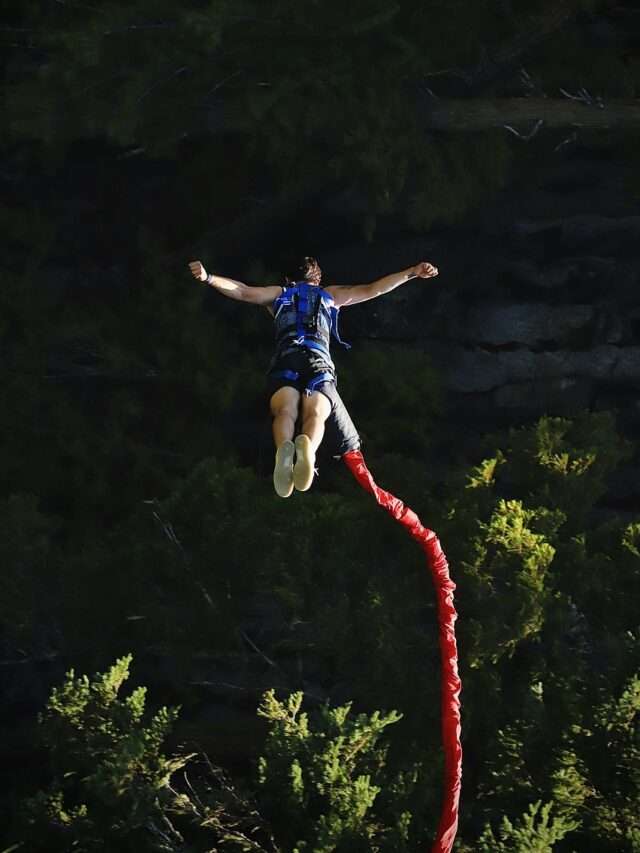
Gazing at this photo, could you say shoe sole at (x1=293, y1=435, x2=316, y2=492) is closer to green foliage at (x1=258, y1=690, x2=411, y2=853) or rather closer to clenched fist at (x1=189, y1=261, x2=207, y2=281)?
Answer: clenched fist at (x1=189, y1=261, x2=207, y2=281)

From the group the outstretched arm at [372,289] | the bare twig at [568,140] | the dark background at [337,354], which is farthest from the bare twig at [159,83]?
the outstretched arm at [372,289]

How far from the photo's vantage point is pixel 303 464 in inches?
370

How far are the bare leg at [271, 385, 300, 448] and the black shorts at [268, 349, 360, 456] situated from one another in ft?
0.18

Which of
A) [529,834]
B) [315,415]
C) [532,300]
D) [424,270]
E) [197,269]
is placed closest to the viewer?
[197,269]

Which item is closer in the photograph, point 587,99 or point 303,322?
point 303,322

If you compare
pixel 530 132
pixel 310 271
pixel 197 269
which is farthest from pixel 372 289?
pixel 530 132

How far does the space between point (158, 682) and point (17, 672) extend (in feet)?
6.13

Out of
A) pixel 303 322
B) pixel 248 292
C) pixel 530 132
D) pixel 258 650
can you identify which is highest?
pixel 248 292

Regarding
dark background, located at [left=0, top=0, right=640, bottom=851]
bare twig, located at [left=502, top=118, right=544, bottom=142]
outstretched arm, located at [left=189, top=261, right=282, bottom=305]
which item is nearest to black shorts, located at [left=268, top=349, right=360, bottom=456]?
outstretched arm, located at [left=189, top=261, right=282, bottom=305]

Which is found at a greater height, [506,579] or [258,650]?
[506,579]

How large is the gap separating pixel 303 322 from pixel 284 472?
123 cm

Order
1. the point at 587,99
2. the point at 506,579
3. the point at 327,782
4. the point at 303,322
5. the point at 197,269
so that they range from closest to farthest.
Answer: the point at 197,269 < the point at 303,322 < the point at 327,782 < the point at 506,579 < the point at 587,99

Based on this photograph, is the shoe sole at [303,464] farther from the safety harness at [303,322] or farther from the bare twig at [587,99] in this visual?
the bare twig at [587,99]

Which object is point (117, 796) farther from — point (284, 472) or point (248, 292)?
point (248, 292)
